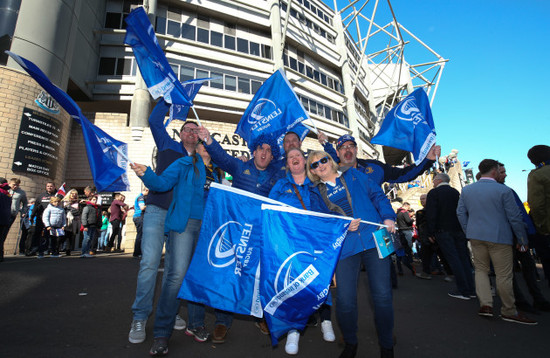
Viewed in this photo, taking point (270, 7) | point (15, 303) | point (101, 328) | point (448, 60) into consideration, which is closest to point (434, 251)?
point (101, 328)

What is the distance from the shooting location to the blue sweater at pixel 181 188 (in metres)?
2.94

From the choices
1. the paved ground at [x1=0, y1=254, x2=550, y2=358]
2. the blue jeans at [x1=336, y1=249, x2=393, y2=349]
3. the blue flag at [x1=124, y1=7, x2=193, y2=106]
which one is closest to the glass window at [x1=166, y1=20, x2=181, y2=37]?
the blue flag at [x1=124, y1=7, x2=193, y2=106]

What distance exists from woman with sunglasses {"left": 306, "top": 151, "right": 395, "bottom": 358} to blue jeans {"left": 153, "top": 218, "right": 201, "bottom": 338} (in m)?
1.44

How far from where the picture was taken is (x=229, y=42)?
70.6ft

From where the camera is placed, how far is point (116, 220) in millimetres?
10953

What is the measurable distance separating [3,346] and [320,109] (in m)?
24.3

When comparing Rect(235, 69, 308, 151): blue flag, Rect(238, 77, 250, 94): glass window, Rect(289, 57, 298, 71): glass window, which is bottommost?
Rect(235, 69, 308, 151): blue flag

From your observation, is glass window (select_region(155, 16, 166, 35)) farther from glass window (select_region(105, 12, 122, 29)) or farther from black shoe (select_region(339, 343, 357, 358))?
black shoe (select_region(339, 343, 357, 358))

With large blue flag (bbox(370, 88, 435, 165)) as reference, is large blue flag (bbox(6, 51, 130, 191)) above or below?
below

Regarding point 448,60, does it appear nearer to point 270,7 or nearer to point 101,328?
point 270,7

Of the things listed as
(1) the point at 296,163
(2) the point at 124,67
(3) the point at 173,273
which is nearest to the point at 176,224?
(3) the point at 173,273

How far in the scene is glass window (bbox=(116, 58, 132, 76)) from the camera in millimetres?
18625

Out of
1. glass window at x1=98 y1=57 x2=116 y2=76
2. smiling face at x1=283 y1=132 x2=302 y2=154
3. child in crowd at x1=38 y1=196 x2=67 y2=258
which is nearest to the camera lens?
smiling face at x1=283 y1=132 x2=302 y2=154

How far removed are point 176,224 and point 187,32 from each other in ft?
68.5
